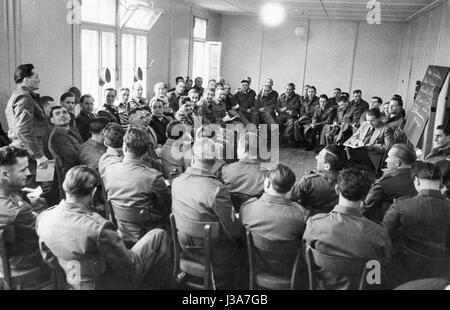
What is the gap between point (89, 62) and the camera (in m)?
6.23

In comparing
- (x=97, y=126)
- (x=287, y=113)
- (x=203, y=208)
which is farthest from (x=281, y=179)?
(x=287, y=113)

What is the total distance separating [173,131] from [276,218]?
2579 mm

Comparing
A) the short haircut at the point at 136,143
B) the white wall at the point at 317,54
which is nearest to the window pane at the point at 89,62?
the short haircut at the point at 136,143

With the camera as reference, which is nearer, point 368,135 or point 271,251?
point 271,251

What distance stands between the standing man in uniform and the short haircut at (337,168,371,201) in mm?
2536

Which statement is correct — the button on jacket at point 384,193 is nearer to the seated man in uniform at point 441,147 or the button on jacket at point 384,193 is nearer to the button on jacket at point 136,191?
the seated man in uniform at point 441,147

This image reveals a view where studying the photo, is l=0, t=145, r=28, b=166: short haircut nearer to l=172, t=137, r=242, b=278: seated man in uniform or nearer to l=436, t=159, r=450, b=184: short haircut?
l=172, t=137, r=242, b=278: seated man in uniform

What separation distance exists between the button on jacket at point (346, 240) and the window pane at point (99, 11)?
4.89 meters

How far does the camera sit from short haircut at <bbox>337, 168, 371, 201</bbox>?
7.38ft

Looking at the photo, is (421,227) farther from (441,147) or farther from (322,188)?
(441,147)

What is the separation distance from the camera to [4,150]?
8.18 feet

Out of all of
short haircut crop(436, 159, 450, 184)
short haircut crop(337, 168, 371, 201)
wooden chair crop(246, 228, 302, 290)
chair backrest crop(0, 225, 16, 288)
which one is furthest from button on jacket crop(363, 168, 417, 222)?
chair backrest crop(0, 225, 16, 288)

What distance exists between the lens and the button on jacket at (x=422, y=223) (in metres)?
2.46
